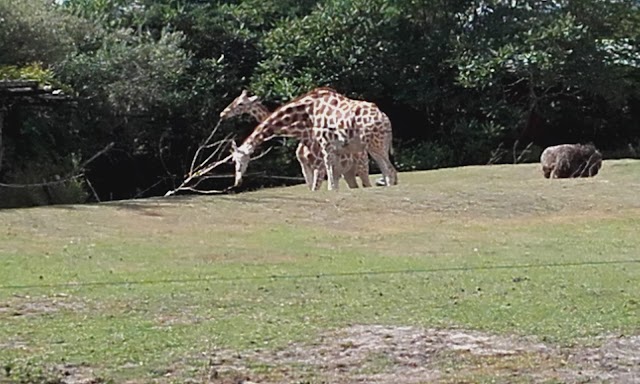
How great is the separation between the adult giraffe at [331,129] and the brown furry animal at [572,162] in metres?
2.90

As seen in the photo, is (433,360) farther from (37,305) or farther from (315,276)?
(315,276)

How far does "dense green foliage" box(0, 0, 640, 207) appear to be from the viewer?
88.0 ft

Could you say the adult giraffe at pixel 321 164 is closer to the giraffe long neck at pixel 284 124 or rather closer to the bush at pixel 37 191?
the giraffe long neck at pixel 284 124

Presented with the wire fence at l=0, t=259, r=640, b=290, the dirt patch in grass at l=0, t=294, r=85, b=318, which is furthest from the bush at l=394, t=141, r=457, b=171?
the dirt patch in grass at l=0, t=294, r=85, b=318

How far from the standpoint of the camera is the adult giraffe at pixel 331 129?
20141mm

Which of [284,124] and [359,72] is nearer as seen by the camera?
[284,124]

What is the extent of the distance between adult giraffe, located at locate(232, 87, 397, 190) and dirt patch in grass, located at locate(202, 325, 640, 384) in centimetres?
1143

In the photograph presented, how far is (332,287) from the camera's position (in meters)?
11.0

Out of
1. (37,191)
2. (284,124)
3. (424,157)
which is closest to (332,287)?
(284,124)

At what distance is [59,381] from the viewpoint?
7.10 m

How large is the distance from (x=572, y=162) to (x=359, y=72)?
9442 mm

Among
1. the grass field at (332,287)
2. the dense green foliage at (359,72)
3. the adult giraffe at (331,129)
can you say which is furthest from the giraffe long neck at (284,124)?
the dense green foliage at (359,72)

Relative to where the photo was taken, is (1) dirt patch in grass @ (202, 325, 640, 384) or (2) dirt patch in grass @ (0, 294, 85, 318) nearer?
(1) dirt patch in grass @ (202, 325, 640, 384)

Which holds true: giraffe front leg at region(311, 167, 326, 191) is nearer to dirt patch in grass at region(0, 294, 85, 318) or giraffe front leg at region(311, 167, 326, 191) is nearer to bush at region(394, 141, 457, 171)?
bush at region(394, 141, 457, 171)
